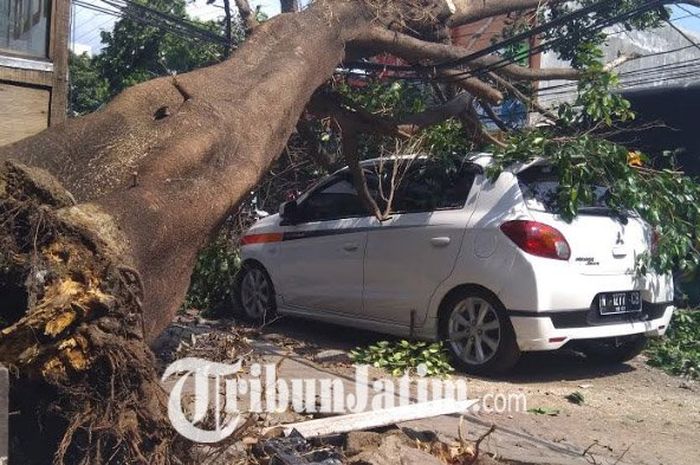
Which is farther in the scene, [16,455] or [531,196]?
[531,196]

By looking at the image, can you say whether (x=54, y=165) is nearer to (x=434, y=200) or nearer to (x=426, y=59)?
(x=434, y=200)

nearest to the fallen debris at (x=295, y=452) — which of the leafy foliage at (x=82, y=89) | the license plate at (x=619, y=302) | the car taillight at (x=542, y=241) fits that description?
the car taillight at (x=542, y=241)

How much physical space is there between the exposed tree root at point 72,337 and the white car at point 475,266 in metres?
3.59

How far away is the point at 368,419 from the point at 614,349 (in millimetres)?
3716

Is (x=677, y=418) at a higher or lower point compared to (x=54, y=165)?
lower

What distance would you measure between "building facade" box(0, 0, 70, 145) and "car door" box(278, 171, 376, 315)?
2915mm

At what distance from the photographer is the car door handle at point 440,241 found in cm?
714

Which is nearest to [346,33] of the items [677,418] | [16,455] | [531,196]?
[531,196]

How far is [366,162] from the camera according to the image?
8.35m

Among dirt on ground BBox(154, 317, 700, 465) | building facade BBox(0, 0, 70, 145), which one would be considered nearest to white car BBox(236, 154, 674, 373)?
dirt on ground BBox(154, 317, 700, 465)

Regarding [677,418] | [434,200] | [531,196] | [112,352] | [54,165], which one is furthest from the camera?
[434,200]

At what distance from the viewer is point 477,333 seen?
695 centimetres

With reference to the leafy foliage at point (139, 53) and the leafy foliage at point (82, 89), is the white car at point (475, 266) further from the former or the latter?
the leafy foliage at point (82, 89)

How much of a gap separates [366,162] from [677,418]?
3.67 meters
